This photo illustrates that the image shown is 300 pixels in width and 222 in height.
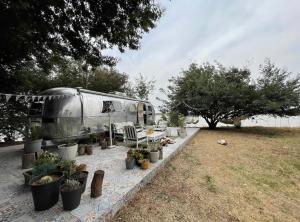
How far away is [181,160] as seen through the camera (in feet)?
18.3

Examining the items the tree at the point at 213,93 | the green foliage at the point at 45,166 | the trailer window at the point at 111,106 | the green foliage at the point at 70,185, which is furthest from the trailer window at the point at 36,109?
the tree at the point at 213,93

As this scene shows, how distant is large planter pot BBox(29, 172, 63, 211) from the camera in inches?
92.2

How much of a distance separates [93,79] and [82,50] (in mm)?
9654

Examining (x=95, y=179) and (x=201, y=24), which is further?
(x=201, y=24)

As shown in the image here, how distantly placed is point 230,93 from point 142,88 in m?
11.3

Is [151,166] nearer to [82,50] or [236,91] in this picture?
[82,50]

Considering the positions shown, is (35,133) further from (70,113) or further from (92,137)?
(92,137)

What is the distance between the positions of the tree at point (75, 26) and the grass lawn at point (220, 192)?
4.38 m

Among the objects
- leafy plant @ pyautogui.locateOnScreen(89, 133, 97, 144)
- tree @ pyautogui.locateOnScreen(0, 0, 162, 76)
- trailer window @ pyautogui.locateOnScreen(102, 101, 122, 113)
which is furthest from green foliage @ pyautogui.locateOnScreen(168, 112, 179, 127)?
tree @ pyautogui.locateOnScreen(0, 0, 162, 76)

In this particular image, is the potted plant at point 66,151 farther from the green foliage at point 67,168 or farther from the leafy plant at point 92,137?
the leafy plant at point 92,137

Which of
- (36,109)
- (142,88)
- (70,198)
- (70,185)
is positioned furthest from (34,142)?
(142,88)

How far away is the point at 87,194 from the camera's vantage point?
287cm

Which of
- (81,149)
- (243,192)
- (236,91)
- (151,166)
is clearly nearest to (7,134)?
(81,149)

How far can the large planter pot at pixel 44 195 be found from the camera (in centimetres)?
234
